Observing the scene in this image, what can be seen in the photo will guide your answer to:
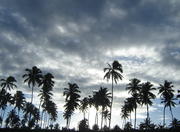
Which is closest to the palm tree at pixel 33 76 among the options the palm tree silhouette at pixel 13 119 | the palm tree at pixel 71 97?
the palm tree at pixel 71 97

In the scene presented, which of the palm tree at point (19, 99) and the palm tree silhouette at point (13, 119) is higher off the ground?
the palm tree at point (19, 99)

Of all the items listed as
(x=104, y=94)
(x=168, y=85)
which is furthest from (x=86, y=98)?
(x=168, y=85)

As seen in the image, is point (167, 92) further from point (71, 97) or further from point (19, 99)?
point (19, 99)

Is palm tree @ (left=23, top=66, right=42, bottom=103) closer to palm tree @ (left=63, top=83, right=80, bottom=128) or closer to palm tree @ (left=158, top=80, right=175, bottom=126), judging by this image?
palm tree @ (left=63, top=83, right=80, bottom=128)

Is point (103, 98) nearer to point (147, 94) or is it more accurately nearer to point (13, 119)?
point (147, 94)

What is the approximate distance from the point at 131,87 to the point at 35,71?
3247 centimetres

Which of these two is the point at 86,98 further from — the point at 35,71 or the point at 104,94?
the point at 35,71

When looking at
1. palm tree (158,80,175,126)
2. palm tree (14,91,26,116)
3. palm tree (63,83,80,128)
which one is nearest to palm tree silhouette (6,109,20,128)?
palm tree (14,91,26,116)

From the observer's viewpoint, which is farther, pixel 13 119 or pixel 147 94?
pixel 13 119

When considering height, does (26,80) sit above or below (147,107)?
above

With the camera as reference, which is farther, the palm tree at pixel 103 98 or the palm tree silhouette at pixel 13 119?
the palm tree silhouette at pixel 13 119

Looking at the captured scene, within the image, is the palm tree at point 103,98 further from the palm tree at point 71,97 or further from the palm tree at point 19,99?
the palm tree at point 19,99

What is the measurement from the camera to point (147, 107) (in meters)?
62.8

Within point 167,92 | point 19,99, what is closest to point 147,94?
point 167,92
